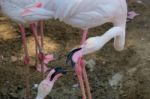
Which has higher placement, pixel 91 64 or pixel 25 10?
pixel 25 10

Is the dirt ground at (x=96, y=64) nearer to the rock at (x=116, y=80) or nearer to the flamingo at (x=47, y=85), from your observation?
the rock at (x=116, y=80)

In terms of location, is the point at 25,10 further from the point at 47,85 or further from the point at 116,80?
the point at 116,80

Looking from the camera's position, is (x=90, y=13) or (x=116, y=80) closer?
(x=90, y=13)

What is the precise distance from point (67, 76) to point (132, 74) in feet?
1.65

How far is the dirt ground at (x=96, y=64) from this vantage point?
328 cm

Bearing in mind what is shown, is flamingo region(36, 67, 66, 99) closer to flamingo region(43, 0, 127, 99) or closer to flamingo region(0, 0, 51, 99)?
flamingo region(43, 0, 127, 99)

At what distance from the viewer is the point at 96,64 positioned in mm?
3594

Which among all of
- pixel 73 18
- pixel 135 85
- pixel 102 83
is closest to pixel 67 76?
pixel 102 83

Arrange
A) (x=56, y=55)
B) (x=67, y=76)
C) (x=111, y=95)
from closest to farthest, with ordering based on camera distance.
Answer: (x=111, y=95) < (x=67, y=76) < (x=56, y=55)

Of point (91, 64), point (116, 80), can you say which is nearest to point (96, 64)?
point (91, 64)

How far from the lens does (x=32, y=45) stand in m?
3.88

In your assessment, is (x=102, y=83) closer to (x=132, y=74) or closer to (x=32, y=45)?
(x=132, y=74)

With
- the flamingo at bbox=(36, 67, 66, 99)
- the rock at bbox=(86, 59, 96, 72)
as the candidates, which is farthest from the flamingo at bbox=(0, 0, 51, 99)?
the rock at bbox=(86, 59, 96, 72)

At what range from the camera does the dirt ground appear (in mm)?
3283
